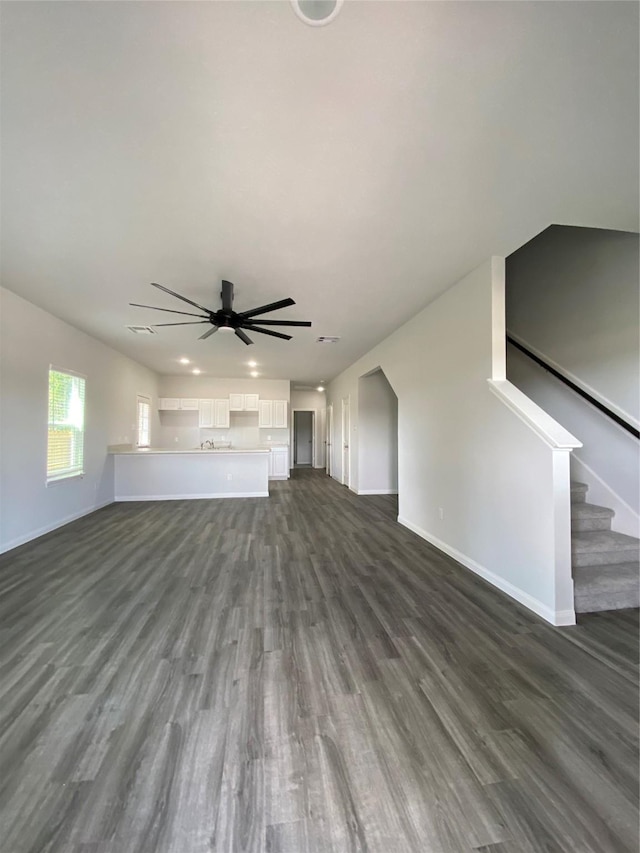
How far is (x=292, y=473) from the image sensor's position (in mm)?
10500

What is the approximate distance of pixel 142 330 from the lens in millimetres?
5020

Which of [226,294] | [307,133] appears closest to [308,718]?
[307,133]

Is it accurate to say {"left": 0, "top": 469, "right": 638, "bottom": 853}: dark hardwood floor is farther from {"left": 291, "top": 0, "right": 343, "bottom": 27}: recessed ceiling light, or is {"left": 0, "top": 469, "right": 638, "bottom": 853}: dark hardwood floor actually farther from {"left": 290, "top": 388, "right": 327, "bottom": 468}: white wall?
{"left": 290, "top": 388, "right": 327, "bottom": 468}: white wall

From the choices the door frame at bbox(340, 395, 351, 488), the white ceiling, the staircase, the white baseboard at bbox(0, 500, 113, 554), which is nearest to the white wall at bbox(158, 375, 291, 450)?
the door frame at bbox(340, 395, 351, 488)

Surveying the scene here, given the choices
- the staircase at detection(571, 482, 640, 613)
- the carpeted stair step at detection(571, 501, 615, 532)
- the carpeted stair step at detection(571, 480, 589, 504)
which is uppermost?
the carpeted stair step at detection(571, 480, 589, 504)

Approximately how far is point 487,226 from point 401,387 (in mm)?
2568

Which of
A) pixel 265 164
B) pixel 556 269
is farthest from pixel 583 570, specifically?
pixel 265 164

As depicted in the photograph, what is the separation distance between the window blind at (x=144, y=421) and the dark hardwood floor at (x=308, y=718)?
5162 millimetres

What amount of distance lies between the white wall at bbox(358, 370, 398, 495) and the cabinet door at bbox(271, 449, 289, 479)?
2.91 meters

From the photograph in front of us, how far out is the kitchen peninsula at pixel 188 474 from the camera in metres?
6.59

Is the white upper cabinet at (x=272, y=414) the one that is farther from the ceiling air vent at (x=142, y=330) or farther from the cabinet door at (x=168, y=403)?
the ceiling air vent at (x=142, y=330)

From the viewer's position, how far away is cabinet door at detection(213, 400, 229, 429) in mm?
9039

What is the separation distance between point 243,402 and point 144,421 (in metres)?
2.39

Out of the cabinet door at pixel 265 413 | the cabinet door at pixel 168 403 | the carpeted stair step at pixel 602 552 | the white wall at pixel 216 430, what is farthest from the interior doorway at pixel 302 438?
the carpeted stair step at pixel 602 552
